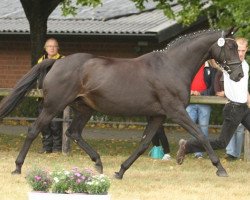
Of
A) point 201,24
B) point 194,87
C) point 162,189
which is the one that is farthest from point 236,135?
point 201,24

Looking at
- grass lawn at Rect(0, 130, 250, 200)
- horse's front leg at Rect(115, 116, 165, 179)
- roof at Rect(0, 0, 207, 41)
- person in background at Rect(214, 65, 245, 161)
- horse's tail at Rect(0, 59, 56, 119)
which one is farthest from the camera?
roof at Rect(0, 0, 207, 41)

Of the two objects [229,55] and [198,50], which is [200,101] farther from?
[229,55]

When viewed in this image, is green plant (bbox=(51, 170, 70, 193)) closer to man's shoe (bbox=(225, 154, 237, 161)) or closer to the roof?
man's shoe (bbox=(225, 154, 237, 161))

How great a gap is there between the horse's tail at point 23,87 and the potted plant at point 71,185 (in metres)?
4.60

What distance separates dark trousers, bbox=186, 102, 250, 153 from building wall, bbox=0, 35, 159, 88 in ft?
40.4

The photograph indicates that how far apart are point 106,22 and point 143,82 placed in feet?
46.7

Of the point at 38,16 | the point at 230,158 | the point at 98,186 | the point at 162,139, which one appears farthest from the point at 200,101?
the point at 98,186

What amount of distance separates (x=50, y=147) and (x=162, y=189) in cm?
549

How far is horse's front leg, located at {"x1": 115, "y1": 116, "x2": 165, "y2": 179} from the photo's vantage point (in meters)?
12.4

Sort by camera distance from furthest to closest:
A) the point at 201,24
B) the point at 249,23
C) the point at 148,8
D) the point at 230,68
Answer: the point at 148,8
the point at 201,24
the point at 249,23
the point at 230,68

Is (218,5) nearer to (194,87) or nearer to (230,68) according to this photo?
(194,87)

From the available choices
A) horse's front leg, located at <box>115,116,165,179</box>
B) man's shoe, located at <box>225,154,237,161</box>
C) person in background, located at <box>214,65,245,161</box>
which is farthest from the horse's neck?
man's shoe, located at <box>225,154,237,161</box>

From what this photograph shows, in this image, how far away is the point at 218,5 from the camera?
17.6m

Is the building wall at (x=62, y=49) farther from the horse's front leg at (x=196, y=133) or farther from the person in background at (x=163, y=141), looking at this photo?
the horse's front leg at (x=196, y=133)
